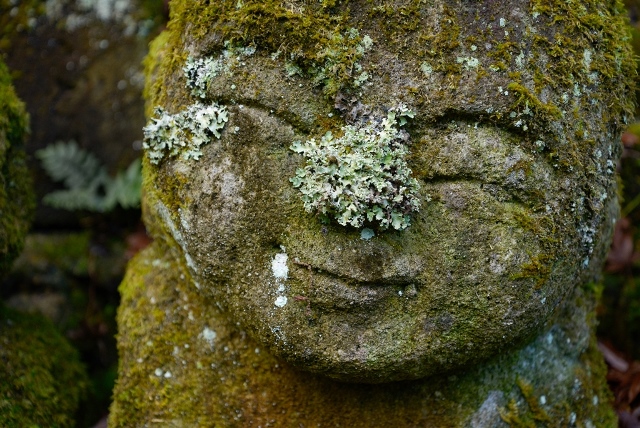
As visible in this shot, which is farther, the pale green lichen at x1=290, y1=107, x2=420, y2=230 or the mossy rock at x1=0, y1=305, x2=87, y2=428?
the mossy rock at x1=0, y1=305, x2=87, y2=428

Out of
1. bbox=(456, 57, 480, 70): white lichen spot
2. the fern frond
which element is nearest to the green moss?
bbox=(456, 57, 480, 70): white lichen spot

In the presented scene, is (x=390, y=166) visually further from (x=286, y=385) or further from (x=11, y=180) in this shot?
(x=11, y=180)

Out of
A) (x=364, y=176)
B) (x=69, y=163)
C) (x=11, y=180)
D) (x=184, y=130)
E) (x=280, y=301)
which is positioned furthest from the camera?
(x=69, y=163)

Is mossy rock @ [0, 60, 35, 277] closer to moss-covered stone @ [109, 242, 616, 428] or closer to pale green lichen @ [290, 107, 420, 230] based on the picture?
moss-covered stone @ [109, 242, 616, 428]

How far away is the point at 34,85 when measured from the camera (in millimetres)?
3727

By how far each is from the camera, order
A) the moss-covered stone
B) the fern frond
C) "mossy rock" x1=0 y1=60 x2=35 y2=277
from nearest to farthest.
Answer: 1. the moss-covered stone
2. "mossy rock" x1=0 y1=60 x2=35 y2=277
3. the fern frond

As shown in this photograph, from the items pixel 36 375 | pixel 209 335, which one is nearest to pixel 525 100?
pixel 209 335

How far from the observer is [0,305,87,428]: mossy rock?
2623 mm

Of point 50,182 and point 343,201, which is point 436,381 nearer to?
point 343,201

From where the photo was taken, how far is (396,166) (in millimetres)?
1992

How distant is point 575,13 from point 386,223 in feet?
3.22

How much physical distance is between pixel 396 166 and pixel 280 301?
62cm

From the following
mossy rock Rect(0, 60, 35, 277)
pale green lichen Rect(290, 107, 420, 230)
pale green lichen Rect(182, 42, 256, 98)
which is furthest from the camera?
mossy rock Rect(0, 60, 35, 277)

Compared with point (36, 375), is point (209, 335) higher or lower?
higher
